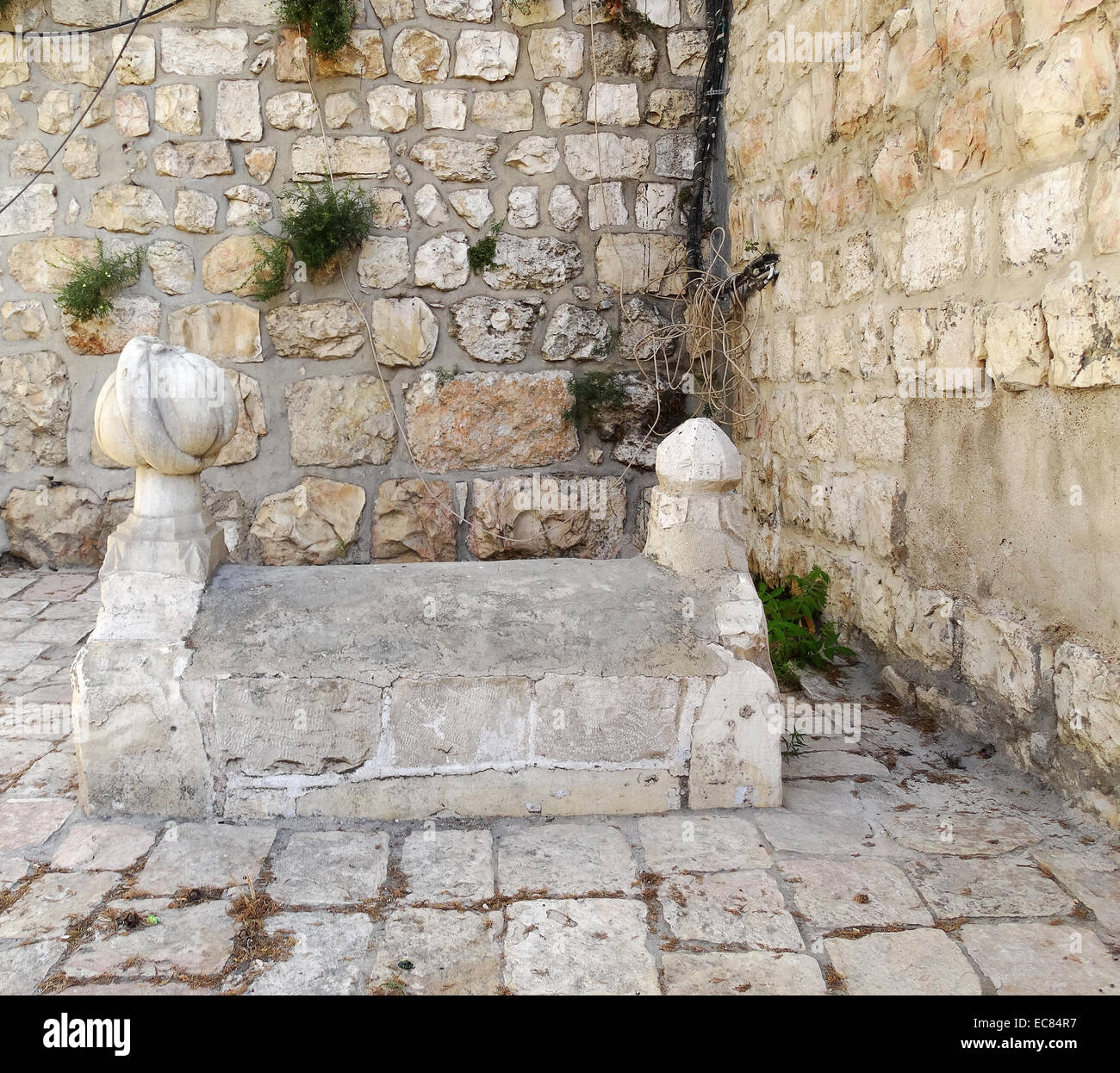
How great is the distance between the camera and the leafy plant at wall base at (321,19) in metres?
4.05

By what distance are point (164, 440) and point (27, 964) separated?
1.22 meters

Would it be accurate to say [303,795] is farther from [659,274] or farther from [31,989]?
[659,274]

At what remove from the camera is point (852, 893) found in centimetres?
197

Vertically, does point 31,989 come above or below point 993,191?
below

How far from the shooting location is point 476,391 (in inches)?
174

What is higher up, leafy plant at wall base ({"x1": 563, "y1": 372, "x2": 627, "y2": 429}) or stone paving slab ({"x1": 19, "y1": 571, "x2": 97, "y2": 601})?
leafy plant at wall base ({"x1": 563, "y1": 372, "x2": 627, "y2": 429})

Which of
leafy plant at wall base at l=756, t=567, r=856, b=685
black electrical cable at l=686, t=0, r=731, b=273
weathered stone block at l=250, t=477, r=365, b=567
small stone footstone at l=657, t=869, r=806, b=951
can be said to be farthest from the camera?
weathered stone block at l=250, t=477, r=365, b=567

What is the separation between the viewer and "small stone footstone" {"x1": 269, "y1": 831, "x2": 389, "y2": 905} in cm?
197

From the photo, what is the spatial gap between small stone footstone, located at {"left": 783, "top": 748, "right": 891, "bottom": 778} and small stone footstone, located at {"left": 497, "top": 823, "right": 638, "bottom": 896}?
66 cm

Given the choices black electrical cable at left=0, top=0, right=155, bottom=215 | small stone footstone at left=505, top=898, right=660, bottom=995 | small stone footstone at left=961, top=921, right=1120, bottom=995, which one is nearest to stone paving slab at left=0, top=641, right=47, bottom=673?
black electrical cable at left=0, top=0, right=155, bottom=215

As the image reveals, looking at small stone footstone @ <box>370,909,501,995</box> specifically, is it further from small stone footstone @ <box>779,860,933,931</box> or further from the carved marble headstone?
the carved marble headstone

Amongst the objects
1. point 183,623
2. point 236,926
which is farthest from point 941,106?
point 236,926

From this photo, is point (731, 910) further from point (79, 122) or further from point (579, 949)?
point (79, 122)

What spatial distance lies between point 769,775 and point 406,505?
8.44 feet
